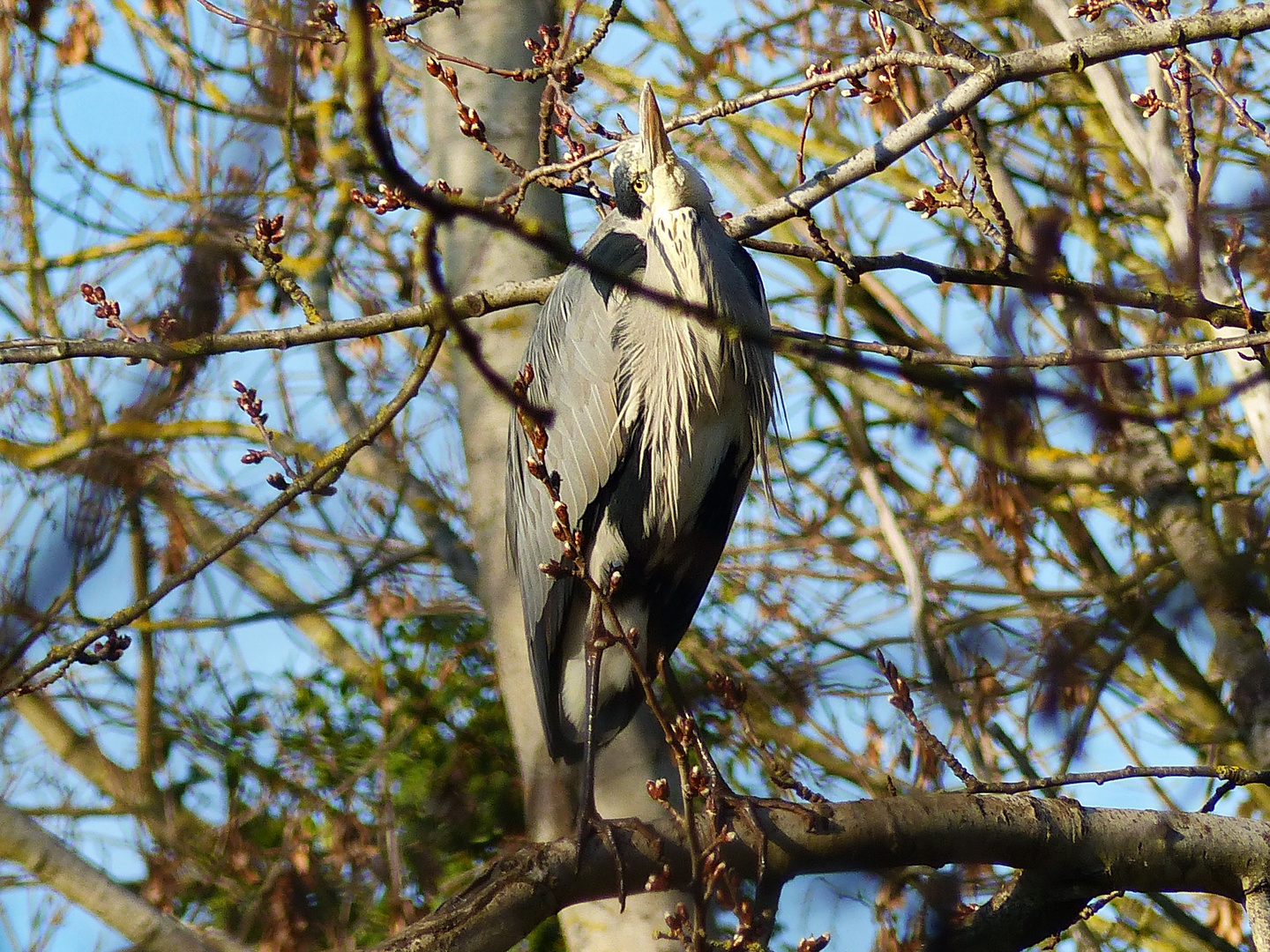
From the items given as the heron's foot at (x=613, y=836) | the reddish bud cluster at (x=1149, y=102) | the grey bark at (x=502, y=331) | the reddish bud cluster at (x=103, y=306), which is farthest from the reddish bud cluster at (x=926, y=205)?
the reddish bud cluster at (x=103, y=306)

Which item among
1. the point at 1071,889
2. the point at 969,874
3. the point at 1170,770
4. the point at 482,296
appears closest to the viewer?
the point at 1170,770

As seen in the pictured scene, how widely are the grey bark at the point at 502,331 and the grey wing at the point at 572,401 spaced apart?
6cm

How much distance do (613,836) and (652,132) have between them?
146 cm

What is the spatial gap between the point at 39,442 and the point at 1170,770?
3917mm

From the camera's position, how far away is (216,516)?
16.0ft

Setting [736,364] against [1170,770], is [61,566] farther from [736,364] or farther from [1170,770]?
[736,364]

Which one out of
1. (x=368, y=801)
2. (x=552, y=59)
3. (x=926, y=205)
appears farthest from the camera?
(x=368, y=801)

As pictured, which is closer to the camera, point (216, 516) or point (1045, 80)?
point (1045, 80)

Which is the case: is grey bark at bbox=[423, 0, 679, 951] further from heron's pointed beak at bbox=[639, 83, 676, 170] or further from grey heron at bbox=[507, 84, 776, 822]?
heron's pointed beak at bbox=[639, 83, 676, 170]

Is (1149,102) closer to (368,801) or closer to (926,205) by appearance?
(926,205)

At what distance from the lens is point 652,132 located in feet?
8.64

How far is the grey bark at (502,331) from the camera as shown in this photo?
8.46ft

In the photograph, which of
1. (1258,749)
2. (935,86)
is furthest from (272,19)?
(1258,749)

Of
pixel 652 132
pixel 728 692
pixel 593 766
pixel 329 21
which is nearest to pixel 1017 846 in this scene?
pixel 728 692
